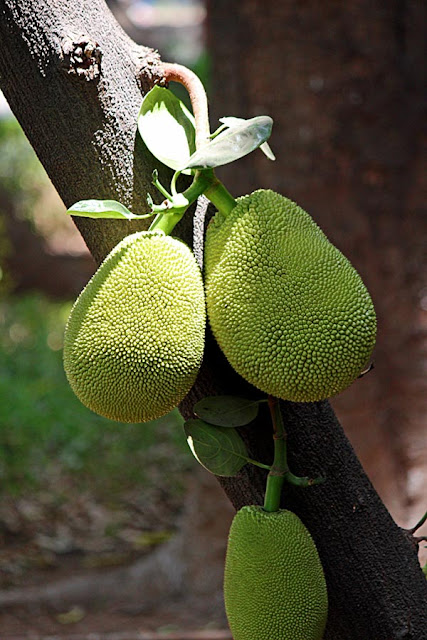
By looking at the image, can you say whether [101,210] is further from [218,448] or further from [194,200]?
[218,448]

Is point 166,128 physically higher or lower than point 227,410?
higher

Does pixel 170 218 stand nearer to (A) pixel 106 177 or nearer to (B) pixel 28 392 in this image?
(A) pixel 106 177

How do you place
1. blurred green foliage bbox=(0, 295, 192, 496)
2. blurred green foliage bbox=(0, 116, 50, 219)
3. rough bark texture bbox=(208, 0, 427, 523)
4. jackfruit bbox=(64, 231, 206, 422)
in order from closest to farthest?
jackfruit bbox=(64, 231, 206, 422), rough bark texture bbox=(208, 0, 427, 523), blurred green foliage bbox=(0, 295, 192, 496), blurred green foliage bbox=(0, 116, 50, 219)

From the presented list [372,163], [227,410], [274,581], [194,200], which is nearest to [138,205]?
[194,200]

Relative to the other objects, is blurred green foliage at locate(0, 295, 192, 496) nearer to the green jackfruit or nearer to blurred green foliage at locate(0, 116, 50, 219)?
blurred green foliage at locate(0, 116, 50, 219)

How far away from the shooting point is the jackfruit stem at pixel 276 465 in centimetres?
52

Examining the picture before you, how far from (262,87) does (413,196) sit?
361mm

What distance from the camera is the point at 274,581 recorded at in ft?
1.60

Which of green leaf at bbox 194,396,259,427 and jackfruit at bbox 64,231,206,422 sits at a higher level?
jackfruit at bbox 64,231,206,422

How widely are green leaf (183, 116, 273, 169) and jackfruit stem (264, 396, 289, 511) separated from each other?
17 centimetres

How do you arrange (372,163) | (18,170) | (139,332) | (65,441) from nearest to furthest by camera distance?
(139,332)
(372,163)
(65,441)
(18,170)

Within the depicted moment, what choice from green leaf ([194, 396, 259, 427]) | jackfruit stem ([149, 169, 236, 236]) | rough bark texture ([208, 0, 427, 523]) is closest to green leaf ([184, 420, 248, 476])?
green leaf ([194, 396, 259, 427])

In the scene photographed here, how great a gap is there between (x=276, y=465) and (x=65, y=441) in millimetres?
2361

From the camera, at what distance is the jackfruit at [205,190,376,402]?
45 centimetres
